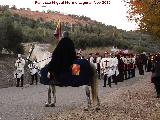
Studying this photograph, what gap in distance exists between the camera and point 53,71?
17797mm

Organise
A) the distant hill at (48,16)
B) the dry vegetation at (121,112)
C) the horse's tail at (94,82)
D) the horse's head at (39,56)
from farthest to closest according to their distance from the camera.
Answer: the distant hill at (48,16), the horse's head at (39,56), the horse's tail at (94,82), the dry vegetation at (121,112)

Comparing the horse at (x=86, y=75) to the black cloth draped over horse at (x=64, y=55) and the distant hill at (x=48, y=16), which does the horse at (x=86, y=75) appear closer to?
the black cloth draped over horse at (x=64, y=55)

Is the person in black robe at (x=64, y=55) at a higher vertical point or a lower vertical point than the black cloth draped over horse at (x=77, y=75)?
higher

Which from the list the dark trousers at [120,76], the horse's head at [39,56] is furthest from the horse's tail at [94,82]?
the dark trousers at [120,76]

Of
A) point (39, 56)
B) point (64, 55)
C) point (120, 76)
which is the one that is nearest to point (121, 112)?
point (64, 55)

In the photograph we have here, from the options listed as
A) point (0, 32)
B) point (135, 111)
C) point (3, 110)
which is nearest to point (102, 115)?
point (135, 111)

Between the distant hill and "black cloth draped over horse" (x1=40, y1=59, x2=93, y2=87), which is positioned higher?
"black cloth draped over horse" (x1=40, y1=59, x2=93, y2=87)

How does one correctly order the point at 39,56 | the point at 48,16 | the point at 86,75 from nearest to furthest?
the point at 86,75 < the point at 39,56 < the point at 48,16

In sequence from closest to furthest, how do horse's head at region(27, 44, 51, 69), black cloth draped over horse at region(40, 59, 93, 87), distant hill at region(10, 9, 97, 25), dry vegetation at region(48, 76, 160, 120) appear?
dry vegetation at region(48, 76, 160, 120)
black cloth draped over horse at region(40, 59, 93, 87)
horse's head at region(27, 44, 51, 69)
distant hill at region(10, 9, 97, 25)

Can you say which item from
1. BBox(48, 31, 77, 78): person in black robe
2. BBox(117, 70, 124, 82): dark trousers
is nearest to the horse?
BBox(48, 31, 77, 78): person in black robe

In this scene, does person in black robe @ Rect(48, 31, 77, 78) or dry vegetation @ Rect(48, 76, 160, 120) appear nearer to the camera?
dry vegetation @ Rect(48, 76, 160, 120)

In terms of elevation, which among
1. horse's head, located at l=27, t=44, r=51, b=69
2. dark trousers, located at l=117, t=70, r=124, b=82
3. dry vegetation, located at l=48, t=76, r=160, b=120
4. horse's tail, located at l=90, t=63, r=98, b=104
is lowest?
dark trousers, located at l=117, t=70, r=124, b=82

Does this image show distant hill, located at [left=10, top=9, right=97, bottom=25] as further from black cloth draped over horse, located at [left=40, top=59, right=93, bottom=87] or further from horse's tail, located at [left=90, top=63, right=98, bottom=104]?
black cloth draped over horse, located at [left=40, top=59, right=93, bottom=87]

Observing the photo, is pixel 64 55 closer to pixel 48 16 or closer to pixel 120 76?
pixel 120 76
